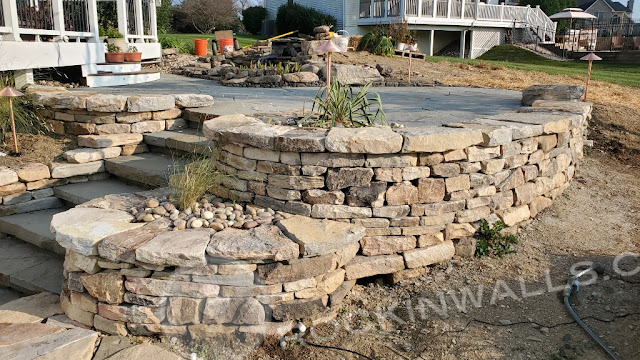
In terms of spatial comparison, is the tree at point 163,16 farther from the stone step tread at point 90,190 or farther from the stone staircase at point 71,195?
the stone step tread at point 90,190

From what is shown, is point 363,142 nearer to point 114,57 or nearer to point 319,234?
point 319,234

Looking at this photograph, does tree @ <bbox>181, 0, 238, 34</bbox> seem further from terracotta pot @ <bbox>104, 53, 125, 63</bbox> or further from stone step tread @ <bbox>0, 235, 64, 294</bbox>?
stone step tread @ <bbox>0, 235, 64, 294</bbox>

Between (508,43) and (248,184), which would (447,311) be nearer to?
(248,184)

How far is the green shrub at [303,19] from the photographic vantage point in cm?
2338

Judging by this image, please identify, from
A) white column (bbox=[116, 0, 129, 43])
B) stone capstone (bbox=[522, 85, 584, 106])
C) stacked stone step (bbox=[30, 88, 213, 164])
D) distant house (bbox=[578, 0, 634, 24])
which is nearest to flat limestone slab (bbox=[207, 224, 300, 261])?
stacked stone step (bbox=[30, 88, 213, 164])

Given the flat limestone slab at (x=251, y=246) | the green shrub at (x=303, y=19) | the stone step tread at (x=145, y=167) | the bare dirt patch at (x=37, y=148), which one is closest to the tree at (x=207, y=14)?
the green shrub at (x=303, y=19)

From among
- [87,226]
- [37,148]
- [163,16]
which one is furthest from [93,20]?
[163,16]

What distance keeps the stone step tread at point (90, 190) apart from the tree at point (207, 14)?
24.6m

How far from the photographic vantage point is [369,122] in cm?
419

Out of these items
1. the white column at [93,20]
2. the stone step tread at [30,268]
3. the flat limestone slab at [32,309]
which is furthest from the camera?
the white column at [93,20]

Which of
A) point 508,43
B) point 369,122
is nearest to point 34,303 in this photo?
point 369,122

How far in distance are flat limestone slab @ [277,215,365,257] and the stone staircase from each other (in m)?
1.26

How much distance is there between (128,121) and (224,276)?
2876 millimetres

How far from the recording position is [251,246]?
3.13 metres
